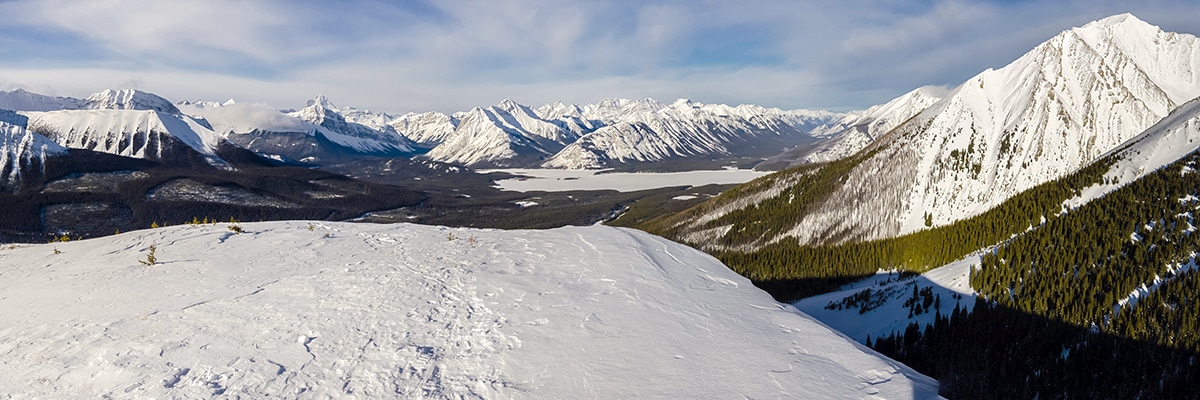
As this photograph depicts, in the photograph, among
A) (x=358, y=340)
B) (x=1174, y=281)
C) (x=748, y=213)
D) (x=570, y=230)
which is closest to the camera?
(x=358, y=340)

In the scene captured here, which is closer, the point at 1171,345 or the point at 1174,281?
the point at 1171,345

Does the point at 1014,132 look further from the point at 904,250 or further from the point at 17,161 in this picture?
the point at 17,161

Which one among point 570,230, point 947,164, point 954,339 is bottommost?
point 954,339

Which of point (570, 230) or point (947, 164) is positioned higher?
point (947, 164)

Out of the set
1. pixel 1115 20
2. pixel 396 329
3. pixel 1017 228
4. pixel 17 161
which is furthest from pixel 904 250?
pixel 17 161

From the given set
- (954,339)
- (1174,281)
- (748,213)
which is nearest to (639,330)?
(954,339)

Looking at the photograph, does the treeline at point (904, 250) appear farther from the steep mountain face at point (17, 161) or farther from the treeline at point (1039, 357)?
the steep mountain face at point (17, 161)

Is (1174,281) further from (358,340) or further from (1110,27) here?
(1110,27)
